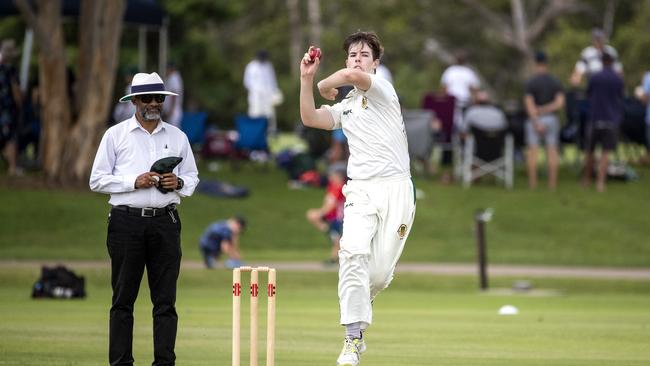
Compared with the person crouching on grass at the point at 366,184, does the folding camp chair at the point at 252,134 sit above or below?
above

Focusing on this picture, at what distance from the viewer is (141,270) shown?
10797mm

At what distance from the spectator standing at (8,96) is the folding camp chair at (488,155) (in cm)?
864

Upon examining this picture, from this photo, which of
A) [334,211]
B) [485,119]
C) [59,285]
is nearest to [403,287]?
[334,211]

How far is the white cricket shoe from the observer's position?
10.5m

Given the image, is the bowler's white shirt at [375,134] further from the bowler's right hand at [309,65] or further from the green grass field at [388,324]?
the green grass field at [388,324]

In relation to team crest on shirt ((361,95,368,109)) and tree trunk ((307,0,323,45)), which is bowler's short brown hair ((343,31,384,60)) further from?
tree trunk ((307,0,323,45))

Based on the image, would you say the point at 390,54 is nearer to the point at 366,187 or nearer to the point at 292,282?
the point at 292,282

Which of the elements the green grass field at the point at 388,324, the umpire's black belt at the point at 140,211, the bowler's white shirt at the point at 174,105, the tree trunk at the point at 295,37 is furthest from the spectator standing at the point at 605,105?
the tree trunk at the point at 295,37

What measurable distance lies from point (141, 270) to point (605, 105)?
19.2 metres

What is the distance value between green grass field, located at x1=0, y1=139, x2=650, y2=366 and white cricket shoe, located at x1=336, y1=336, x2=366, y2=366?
151 centimetres

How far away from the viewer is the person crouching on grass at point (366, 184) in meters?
10.6

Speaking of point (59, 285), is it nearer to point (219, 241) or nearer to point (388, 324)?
point (219, 241)

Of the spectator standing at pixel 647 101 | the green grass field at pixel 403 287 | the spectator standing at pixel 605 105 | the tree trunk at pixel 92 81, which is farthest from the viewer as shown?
the spectator standing at pixel 647 101

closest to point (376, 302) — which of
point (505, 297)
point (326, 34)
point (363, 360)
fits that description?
point (505, 297)
